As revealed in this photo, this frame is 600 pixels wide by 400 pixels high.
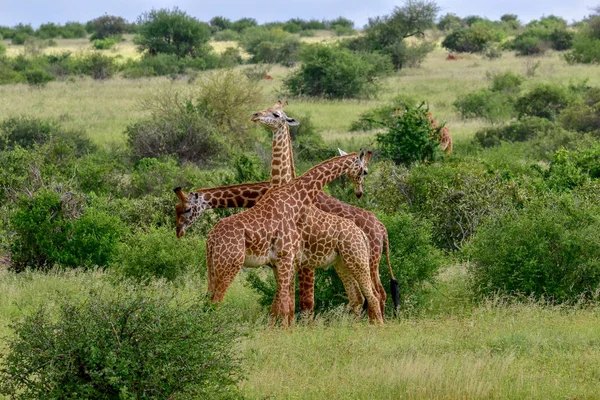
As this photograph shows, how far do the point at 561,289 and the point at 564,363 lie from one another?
3.32 metres

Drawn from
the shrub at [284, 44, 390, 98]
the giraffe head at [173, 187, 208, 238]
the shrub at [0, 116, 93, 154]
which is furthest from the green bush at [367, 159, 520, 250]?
the shrub at [284, 44, 390, 98]

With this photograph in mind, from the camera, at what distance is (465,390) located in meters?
7.89

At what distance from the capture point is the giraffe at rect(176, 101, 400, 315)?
402 inches

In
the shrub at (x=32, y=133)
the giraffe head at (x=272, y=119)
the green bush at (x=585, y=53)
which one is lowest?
the green bush at (x=585, y=53)

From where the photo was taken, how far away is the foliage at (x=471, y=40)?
6831 cm

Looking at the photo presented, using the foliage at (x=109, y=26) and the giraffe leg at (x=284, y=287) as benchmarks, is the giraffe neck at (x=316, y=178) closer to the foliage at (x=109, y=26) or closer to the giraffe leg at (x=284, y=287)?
the giraffe leg at (x=284, y=287)

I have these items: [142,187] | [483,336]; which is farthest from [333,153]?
[483,336]

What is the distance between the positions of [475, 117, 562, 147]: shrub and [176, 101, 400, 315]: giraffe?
756 inches

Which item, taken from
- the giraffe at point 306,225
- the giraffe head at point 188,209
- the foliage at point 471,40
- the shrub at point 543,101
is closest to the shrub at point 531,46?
the foliage at point 471,40

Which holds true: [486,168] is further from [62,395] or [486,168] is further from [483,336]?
[62,395]

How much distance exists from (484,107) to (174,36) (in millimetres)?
31736

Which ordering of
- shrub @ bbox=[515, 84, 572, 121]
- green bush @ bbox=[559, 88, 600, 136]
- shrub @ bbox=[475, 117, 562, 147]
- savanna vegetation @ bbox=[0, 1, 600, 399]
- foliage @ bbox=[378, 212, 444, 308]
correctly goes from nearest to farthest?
1. savanna vegetation @ bbox=[0, 1, 600, 399]
2. foliage @ bbox=[378, 212, 444, 308]
3. shrub @ bbox=[475, 117, 562, 147]
4. green bush @ bbox=[559, 88, 600, 136]
5. shrub @ bbox=[515, 84, 572, 121]

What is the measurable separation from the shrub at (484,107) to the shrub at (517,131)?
3.26m

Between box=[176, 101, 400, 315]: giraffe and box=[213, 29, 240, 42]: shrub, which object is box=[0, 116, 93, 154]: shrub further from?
box=[213, 29, 240, 42]: shrub
